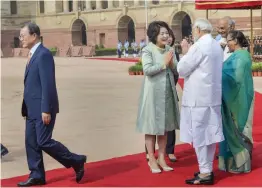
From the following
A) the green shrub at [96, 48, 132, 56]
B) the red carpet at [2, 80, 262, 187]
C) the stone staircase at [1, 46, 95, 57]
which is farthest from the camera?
the green shrub at [96, 48, 132, 56]

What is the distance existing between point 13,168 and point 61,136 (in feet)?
8.05

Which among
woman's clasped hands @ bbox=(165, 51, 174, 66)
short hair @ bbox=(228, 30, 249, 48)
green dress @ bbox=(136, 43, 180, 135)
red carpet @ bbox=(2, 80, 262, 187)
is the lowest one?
red carpet @ bbox=(2, 80, 262, 187)

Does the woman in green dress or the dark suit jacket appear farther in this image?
the woman in green dress

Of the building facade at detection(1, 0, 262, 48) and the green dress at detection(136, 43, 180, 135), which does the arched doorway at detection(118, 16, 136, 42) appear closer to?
the building facade at detection(1, 0, 262, 48)

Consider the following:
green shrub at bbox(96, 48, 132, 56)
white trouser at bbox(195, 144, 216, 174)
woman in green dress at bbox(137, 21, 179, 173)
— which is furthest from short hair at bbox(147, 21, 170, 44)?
green shrub at bbox(96, 48, 132, 56)

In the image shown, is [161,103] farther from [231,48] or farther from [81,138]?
[81,138]

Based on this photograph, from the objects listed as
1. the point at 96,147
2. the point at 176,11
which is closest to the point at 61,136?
the point at 96,147

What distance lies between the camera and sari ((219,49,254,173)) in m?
7.43

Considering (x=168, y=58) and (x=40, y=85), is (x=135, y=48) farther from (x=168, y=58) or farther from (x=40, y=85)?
(x=40, y=85)

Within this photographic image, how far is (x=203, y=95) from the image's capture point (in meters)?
6.86

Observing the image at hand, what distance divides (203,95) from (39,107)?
6.39ft

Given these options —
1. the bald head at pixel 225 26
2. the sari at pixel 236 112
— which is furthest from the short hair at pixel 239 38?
the bald head at pixel 225 26

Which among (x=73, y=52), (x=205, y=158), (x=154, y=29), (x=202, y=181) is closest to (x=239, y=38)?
(x=154, y=29)

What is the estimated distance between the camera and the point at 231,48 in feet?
25.5
